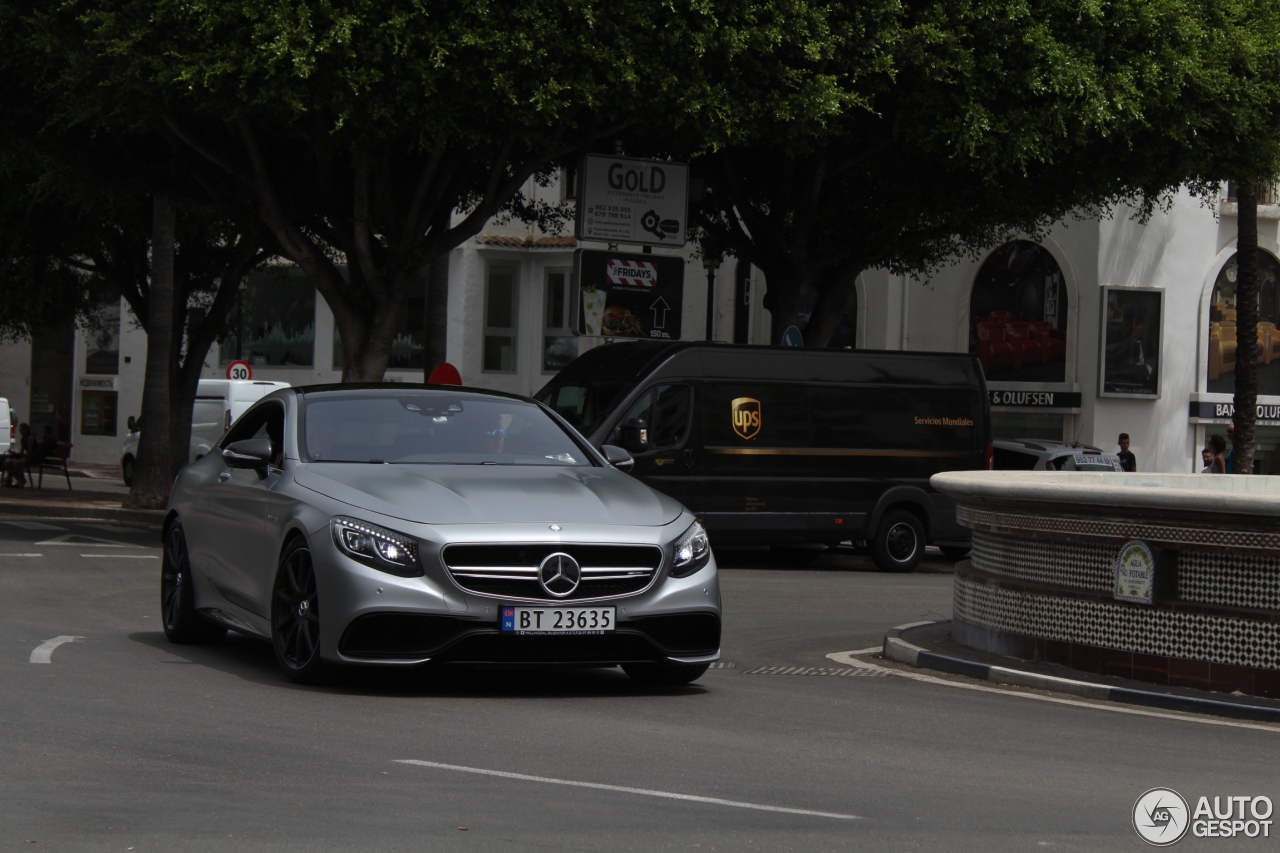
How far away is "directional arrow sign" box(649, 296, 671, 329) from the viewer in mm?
24047

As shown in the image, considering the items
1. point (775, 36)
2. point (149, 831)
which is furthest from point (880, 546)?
point (149, 831)

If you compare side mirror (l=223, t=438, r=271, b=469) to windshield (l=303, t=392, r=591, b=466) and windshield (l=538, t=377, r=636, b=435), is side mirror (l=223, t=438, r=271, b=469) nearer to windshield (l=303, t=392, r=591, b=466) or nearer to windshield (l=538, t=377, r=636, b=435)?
windshield (l=303, t=392, r=591, b=466)

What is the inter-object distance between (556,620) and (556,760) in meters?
1.32

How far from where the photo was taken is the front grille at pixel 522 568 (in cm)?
788

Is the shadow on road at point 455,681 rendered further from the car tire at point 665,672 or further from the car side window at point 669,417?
the car side window at point 669,417

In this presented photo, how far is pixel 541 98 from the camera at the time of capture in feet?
60.1

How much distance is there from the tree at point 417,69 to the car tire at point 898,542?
506cm

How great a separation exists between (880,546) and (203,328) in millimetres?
13143

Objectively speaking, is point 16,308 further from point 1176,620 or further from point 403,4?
point 1176,620

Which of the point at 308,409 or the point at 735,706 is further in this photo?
the point at 308,409

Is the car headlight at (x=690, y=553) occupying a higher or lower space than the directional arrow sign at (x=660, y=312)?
lower

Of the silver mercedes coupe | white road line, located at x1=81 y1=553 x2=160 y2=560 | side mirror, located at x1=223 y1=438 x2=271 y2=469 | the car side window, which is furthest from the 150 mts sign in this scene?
side mirror, located at x1=223 y1=438 x2=271 y2=469

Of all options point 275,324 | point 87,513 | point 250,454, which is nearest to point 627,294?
point 87,513

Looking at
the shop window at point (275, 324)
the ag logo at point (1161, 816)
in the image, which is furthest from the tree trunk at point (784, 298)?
the shop window at point (275, 324)
